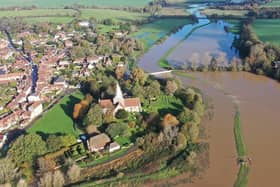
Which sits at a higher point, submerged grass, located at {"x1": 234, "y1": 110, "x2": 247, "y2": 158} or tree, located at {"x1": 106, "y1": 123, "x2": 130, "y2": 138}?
tree, located at {"x1": 106, "y1": 123, "x2": 130, "y2": 138}

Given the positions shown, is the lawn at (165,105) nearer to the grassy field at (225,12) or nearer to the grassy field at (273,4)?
the grassy field at (225,12)

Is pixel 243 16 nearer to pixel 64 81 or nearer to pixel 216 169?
pixel 64 81

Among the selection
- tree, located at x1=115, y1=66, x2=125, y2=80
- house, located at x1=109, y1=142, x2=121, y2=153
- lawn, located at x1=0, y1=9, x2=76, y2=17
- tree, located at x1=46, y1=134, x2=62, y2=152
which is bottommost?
house, located at x1=109, y1=142, x2=121, y2=153

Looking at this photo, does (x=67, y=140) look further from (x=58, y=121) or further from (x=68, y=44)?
(x=68, y=44)

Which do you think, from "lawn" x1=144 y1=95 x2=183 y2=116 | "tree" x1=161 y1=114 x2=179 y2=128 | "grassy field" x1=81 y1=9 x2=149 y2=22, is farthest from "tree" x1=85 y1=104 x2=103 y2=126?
"grassy field" x1=81 y1=9 x2=149 y2=22

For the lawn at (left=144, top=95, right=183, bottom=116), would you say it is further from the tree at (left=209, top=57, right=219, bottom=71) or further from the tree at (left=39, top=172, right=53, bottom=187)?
the tree at (left=39, top=172, right=53, bottom=187)

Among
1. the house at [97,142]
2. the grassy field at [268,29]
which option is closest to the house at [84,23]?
the grassy field at [268,29]

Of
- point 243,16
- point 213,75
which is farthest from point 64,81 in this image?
point 243,16

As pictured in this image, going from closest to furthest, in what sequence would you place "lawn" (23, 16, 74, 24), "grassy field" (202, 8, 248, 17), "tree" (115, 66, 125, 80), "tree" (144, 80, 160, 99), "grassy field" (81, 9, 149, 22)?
1. "tree" (144, 80, 160, 99)
2. "tree" (115, 66, 125, 80)
3. "lawn" (23, 16, 74, 24)
4. "grassy field" (81, 9, 149, 22)
5. "grassy field" (202, 8, 248, 17)
